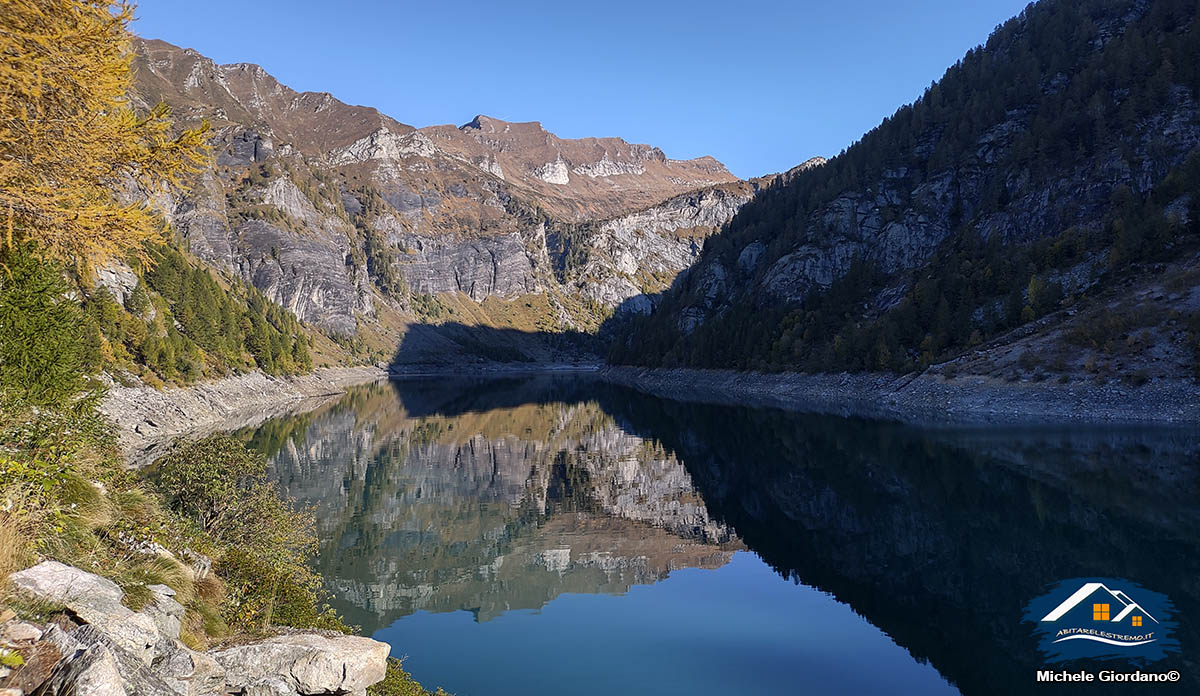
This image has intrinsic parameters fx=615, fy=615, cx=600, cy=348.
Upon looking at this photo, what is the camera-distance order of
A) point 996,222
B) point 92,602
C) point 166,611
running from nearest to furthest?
point 92,602 → point 166,611 → point 996,222

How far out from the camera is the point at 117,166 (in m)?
15.6

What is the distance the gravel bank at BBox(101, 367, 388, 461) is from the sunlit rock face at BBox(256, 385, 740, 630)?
9.08 meters

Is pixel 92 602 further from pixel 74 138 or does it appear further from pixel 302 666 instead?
pixel 74 138

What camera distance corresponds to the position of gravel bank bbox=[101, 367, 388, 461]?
60125 mm

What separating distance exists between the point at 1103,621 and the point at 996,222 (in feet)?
391

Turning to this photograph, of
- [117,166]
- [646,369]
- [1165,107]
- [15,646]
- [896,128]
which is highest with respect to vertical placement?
[896,128]

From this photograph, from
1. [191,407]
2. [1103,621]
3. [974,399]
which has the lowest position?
[974,399]

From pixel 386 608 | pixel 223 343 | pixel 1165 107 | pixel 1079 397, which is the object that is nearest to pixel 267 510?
pixel 386 608

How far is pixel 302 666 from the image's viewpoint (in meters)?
11.4

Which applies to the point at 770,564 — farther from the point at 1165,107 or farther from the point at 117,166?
the point at 1165,107

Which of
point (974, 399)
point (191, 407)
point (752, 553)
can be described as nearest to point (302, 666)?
point (752, 553)

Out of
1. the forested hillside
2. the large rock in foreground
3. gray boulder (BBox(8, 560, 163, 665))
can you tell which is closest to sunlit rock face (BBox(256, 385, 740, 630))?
the large rock in foreground

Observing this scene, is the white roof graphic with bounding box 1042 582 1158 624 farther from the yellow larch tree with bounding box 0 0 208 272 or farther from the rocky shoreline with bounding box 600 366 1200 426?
the rocky shoreline with bounding box 600 366 1200 426

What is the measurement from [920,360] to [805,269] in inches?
2516
